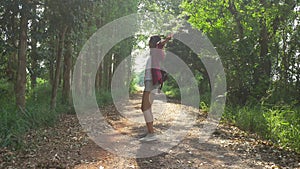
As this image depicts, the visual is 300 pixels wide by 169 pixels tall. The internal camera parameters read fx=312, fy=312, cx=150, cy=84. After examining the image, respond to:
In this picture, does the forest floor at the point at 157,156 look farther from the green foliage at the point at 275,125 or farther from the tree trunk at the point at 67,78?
the tree trunk at the point at 67,78

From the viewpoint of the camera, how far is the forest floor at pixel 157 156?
4.70 metres

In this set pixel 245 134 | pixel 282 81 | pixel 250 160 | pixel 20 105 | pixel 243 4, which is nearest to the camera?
pixel 250 160

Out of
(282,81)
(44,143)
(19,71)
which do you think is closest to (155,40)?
(44,143)

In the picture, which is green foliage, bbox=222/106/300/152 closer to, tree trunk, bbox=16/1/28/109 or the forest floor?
the forest floor

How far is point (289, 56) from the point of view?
33.0ft

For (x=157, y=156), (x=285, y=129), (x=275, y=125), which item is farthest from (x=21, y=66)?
(x=285, y=129)

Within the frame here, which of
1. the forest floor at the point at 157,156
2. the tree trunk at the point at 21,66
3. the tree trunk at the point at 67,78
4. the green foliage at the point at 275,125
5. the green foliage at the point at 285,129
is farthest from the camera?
the tree trunk at the point at 67,78

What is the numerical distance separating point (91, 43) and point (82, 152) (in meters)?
12.0

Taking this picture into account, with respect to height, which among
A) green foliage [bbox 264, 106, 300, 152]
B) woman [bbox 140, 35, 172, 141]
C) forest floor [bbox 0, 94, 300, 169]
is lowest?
forest floor [bbox 0, 94, 300, 169]

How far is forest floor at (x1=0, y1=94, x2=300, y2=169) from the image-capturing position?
470cm

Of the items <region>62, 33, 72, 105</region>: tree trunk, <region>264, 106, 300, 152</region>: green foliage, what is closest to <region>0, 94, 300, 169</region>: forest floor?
<region>264, 106, 300, 152</region>: green foliage

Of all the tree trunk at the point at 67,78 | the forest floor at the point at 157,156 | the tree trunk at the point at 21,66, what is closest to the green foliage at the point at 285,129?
the forest floor at the point at 157,156

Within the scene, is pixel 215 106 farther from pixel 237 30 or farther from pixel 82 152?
pixel 82 152

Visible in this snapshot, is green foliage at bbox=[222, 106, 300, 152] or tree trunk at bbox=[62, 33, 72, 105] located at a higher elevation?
tree trunk at bbox=[62, 33, 72, 105]
